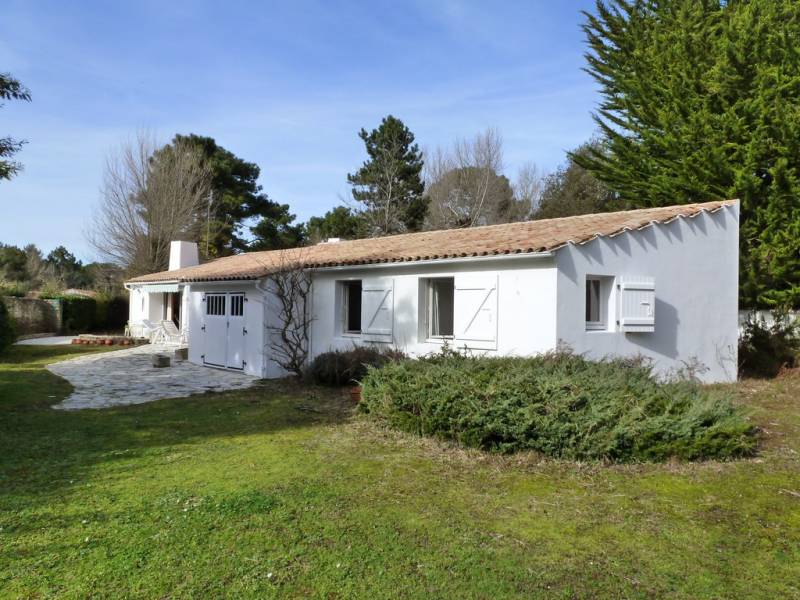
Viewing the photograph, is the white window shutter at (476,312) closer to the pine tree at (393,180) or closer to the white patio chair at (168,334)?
the white patio chair at (168,334)

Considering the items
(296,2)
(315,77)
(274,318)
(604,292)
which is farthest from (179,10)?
(604,292)

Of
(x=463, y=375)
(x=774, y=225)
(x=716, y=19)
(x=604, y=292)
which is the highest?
(x=716, y=19)

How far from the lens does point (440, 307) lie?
16031mm

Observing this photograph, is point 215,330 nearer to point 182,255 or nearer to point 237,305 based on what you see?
point 237,305

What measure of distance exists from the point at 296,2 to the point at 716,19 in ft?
54.7

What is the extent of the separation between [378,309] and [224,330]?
5916 mm

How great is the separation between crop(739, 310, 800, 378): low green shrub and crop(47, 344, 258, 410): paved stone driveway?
13.9 meters

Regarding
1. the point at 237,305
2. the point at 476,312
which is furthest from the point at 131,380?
the point at 476,312

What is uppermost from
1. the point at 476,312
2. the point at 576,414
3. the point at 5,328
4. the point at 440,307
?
the point at 440,307

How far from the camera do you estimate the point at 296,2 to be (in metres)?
13.5

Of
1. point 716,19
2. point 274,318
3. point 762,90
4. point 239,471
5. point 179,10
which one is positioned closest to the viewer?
point 239,471

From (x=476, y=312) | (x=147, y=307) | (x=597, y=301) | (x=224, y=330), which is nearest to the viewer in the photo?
(x=476, y=312)

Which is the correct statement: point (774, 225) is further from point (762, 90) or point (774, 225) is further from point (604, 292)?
point (604, 292)

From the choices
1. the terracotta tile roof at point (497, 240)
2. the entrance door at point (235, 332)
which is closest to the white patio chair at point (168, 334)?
the terracotta tile roof at point (497, 240)
